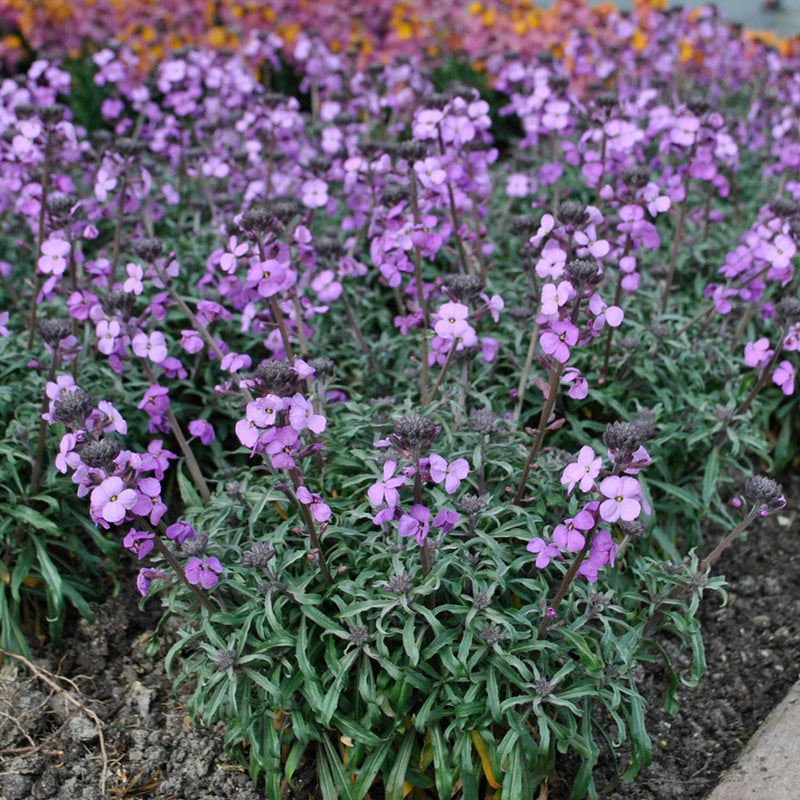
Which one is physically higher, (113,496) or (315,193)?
(315,193)

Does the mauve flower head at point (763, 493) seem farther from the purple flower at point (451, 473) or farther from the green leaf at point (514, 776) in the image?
the green leaf at point (514, 776)

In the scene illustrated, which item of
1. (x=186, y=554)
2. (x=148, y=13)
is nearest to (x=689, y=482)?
(x=186, y=554)

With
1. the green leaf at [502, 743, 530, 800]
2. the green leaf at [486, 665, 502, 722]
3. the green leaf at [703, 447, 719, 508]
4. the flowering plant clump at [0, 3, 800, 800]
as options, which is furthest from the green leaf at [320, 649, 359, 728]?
the green leaf at [703, 447, 719, 508]

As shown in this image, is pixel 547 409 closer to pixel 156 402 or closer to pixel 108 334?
pixel 156 402

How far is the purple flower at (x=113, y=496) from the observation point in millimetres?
2277

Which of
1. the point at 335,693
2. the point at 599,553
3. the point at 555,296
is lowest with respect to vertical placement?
the point at 335,693

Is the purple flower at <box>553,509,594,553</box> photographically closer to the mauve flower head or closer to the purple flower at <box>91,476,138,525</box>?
the mauve flower head

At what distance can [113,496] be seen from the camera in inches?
90.8

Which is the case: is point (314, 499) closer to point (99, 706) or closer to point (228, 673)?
point (228, 673)

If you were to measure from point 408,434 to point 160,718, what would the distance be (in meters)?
1.46

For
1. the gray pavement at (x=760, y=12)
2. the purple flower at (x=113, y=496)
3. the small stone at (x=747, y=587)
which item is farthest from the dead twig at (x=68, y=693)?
A: the gray pavement at (x=760, y=12)

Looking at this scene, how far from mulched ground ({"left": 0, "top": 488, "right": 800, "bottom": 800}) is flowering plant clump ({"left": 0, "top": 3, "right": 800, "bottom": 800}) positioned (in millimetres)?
115

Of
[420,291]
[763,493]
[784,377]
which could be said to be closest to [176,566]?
[420,291]

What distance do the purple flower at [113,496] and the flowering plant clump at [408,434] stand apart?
16mm
